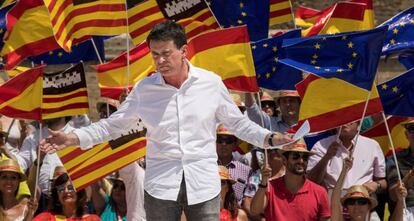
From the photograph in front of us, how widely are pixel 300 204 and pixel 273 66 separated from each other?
212cm

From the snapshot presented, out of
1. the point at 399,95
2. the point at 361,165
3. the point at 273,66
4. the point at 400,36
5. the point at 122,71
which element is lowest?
the point at 361,165

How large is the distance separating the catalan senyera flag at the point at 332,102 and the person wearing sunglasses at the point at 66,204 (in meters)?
2.28

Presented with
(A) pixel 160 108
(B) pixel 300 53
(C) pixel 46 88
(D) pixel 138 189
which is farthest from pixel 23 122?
(A) pixel 160 108

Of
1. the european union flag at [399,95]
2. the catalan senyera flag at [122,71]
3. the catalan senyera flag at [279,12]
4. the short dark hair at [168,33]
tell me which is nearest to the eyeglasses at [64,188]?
the catalan senyera flag at [122,71]

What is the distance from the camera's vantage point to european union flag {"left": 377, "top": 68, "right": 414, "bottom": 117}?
464 inches

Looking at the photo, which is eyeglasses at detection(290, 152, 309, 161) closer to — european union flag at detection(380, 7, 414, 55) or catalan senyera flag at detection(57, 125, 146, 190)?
catalan senyera flag at detection(57, 125, 146, 190)

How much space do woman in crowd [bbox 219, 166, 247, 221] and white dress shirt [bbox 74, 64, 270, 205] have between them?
130 inches

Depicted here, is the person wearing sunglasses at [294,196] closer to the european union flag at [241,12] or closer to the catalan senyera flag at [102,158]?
the catalan senyera flag at [102,158]

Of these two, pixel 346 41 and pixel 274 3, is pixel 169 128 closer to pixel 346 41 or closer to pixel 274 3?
pixel 346 41

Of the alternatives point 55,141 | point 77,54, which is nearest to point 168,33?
point 55,141

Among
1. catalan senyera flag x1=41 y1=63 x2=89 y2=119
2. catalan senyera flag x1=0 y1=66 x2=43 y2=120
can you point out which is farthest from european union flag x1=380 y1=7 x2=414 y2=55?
catalan senyera flag x1=0 y1=66 x2=43 y2=120

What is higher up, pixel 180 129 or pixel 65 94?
pixel 180 129

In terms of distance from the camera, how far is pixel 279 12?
13633 millimetres

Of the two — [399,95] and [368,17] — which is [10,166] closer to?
[368,17]
